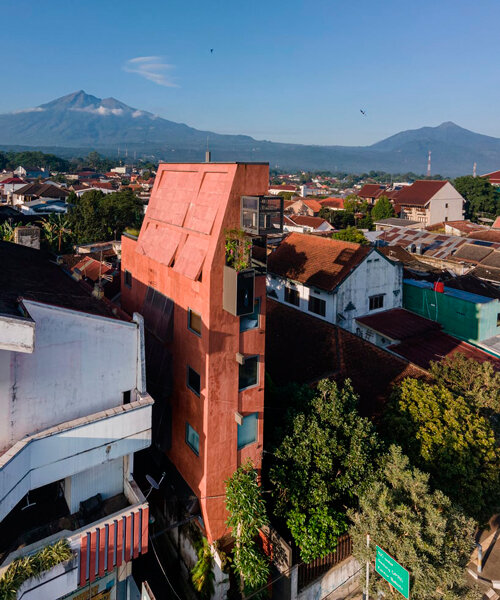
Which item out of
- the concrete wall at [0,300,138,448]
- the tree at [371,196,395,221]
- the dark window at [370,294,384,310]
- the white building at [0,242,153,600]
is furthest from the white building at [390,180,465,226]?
the white building at [0,242,153,600]

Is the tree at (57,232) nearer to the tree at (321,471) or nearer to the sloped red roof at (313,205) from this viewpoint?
the tree at (321,471)

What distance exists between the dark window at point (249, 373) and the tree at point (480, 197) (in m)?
82.4

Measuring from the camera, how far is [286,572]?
11.8m

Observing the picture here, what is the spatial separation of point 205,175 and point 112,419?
7.84m

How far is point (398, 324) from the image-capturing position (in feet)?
77.9

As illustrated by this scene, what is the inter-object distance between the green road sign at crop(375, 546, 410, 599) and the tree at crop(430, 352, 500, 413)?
7605 mm

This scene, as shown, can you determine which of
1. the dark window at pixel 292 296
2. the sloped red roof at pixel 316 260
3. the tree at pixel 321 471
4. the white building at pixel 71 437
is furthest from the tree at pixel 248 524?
the dark window at pixel 292 296

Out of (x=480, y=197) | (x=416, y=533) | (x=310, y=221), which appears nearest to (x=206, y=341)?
(x=416, y=533)

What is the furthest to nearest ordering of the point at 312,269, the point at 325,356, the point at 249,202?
the point at 312,269, the point at 325,356, the point at 249,202

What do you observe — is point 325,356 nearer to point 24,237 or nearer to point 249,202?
point 249,202

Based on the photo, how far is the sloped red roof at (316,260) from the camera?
917 inches

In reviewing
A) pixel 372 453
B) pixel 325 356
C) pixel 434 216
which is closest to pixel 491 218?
pixel 434 216

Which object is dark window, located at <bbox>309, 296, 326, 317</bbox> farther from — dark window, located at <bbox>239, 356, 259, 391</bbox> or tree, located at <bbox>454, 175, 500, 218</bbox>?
tree, located at <bbox>454, 175, 500, 218</bbox>

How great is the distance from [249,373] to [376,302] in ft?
46.3
